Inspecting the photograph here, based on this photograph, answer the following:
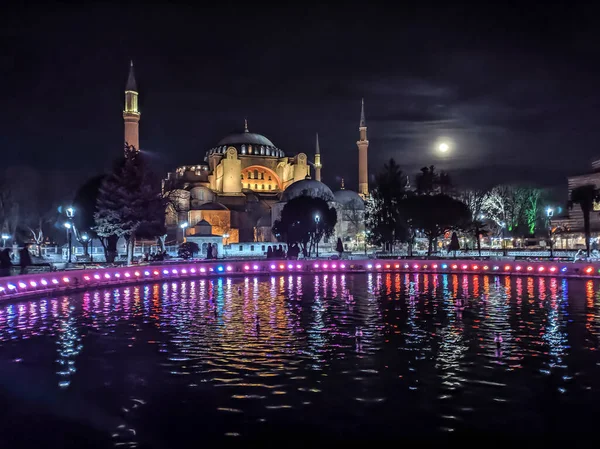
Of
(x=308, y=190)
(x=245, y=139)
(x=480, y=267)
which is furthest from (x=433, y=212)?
(x=245, y=139)

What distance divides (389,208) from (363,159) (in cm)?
3452

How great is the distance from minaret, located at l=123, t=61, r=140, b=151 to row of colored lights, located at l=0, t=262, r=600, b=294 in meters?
35.0

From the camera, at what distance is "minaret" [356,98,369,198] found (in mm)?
75688

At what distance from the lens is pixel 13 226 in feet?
A: 169

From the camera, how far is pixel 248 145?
8519 cm

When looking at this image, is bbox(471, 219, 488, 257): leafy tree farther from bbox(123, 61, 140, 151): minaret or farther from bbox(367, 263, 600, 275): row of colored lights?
bbox(123, 61, 140, 151): minaret

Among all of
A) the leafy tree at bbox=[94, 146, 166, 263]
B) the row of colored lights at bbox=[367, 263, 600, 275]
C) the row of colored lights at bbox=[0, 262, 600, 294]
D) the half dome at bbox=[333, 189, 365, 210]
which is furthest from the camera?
the half dome at bbox=[333, 189, 365, 210]

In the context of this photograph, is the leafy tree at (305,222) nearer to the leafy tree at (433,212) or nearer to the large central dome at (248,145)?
the leafy tree at (433,212)

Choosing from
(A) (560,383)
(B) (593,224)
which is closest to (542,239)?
(B) (593,224)

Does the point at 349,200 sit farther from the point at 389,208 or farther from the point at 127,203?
the point at 127,203

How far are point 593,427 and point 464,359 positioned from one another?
9.25 feet

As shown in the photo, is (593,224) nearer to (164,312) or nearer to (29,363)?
(164,312)

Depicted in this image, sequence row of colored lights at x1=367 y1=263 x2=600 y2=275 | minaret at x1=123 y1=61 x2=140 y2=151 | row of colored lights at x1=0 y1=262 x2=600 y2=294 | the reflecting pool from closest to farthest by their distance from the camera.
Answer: the reflecting pool → row of colored lights at x1=0 y1=262 x2=600 y2=294 → row of colored lights at x1=367 y1=263 x2=600 y2=275 → minaret at x1=123 y1=61 x2=140 y2=151

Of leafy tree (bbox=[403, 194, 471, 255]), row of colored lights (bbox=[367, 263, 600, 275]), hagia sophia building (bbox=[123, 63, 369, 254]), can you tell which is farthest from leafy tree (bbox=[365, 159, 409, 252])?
hagia sophia building (bbox=[123, 63, 369, 254])
